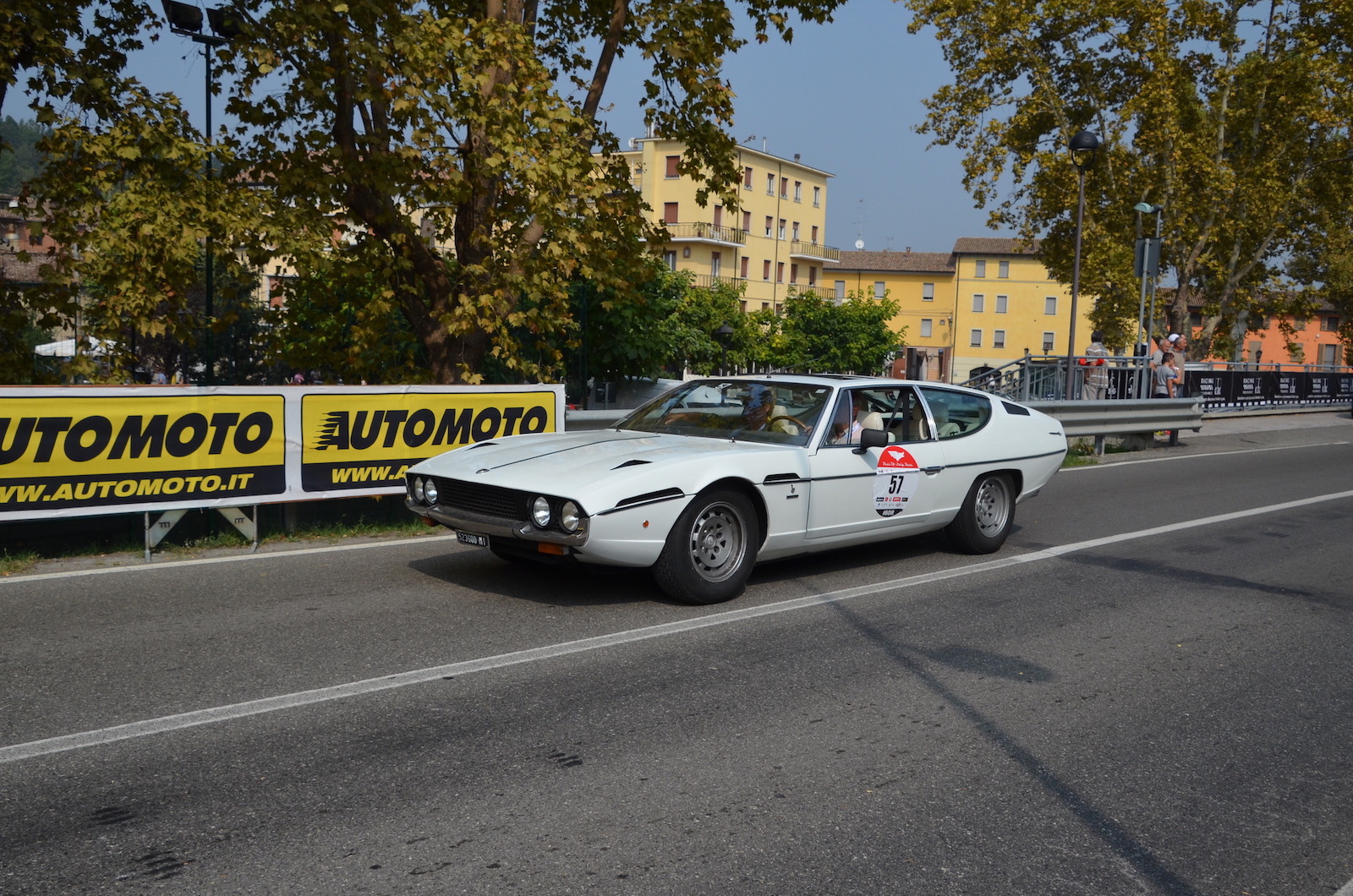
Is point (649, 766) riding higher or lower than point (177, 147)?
lower

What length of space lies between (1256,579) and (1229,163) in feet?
111

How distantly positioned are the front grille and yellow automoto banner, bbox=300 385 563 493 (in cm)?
249

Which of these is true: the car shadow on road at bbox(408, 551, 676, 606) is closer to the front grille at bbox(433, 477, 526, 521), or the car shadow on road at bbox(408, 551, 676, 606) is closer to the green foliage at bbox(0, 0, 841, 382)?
the front grille at bbox(433, 477, 526, 521)

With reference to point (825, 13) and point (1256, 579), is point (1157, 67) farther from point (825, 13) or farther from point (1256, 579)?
point (1256, 579)

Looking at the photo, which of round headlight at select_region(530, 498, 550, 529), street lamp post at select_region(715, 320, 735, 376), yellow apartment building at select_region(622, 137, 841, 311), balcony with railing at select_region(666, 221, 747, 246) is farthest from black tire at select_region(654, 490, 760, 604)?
balcony with railing at select_region(666, 221, 747, 246)

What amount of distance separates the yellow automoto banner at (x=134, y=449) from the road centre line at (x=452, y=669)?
3.86 meters

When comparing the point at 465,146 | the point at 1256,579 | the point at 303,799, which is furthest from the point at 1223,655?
the point at 465,146

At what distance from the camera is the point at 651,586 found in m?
7.20

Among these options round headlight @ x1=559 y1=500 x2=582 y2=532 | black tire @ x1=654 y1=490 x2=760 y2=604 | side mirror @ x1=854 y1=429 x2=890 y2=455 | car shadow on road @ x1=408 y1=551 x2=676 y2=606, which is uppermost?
side mirror @ x1=854 y1=429 x2=890 y2=455

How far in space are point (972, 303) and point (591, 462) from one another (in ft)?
293

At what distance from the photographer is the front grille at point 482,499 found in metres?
6.31

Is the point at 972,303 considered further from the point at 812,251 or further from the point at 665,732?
the point at 665,732

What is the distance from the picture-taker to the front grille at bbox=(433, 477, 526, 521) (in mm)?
6309

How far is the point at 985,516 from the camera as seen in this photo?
343 inches
